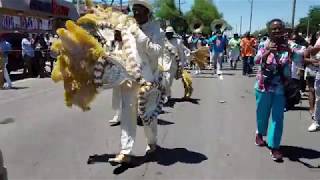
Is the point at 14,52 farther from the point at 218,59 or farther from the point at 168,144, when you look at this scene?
the point at 168,144

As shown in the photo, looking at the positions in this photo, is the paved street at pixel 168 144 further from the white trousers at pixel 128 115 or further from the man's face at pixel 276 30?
the man's face at pixel 276 30

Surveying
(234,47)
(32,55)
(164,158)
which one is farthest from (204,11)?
(164,158)

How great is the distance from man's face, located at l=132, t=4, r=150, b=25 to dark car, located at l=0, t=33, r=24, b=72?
608 inches

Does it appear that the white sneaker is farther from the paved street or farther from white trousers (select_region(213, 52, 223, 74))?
white trousers (select_region(213, 52, 223, 74))

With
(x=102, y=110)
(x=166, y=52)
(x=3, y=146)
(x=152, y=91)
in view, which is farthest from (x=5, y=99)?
(x=152, y=91)

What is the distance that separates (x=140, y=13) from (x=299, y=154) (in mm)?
2865

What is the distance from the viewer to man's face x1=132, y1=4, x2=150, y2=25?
670cm

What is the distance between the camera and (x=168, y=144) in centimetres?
800

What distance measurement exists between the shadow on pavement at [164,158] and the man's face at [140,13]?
1.71 m

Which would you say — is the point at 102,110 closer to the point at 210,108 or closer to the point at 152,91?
the point at 210,108

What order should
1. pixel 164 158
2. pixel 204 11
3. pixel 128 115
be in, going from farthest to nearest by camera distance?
pixel 204 11, pixel 164 158, pixel 128 115

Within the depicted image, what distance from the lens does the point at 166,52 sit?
11734 millimetres

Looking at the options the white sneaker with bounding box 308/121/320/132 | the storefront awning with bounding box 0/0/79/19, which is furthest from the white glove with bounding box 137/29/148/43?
the storefront awning with bounding box 0/0/79/19

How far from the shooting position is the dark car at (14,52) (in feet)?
70.6
